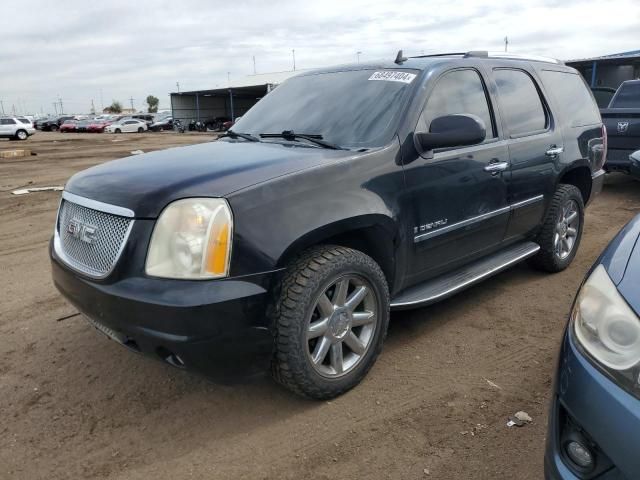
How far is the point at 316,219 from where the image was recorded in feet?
8.78

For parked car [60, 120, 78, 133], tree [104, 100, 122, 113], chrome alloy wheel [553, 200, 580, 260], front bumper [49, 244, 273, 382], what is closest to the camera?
front bumper [49, 244, 273, 382]

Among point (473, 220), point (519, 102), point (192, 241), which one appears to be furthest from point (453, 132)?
point (192, 241)

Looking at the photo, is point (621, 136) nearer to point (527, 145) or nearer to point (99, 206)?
point (527, 145)

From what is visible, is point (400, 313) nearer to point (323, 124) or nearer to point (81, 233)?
point (323, 124)

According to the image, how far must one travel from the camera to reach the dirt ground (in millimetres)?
2471

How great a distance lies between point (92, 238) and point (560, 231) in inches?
155

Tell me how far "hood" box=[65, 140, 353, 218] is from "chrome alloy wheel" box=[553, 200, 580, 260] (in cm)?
265

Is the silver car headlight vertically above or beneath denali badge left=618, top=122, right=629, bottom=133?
beneath

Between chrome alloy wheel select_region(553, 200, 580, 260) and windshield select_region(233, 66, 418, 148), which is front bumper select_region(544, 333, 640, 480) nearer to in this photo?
windshield select_region(233, 66, 418, 148)

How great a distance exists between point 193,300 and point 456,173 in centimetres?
198

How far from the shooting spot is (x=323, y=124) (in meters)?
3.50

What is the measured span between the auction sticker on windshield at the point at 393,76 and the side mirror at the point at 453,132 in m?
0.42

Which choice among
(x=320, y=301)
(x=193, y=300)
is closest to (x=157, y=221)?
(x=193, y=300)

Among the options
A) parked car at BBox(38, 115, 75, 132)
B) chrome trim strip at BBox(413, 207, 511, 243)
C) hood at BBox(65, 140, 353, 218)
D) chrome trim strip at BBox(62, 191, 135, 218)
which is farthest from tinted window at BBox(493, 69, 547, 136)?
parked car at BBox(38, 115, 75, 132)
